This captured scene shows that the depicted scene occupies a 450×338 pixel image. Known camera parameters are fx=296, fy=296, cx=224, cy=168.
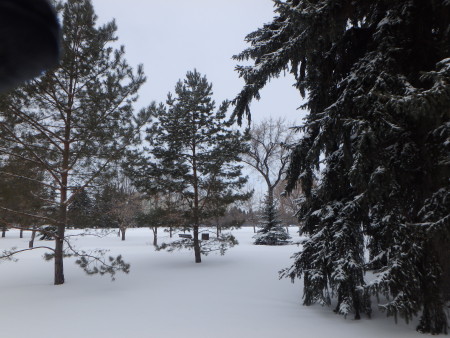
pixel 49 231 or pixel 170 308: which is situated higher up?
pixel 49 231

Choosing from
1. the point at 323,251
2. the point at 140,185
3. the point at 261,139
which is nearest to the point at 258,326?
the point at 323,251

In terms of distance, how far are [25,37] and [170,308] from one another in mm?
5903

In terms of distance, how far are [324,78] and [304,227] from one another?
10.3ft

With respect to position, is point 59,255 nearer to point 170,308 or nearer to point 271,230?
point 170,308

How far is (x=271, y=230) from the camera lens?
2186cm

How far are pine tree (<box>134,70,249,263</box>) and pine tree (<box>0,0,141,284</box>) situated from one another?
133 inches

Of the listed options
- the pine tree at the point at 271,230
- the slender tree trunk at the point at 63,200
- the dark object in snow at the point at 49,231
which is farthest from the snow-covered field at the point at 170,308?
the pine tree at the point at 271,230

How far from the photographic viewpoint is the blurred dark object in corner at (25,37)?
204cm

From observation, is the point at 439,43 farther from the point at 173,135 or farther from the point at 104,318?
the point at 173,135

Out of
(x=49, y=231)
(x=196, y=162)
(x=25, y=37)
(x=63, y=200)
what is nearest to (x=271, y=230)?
(x=196, y=162)

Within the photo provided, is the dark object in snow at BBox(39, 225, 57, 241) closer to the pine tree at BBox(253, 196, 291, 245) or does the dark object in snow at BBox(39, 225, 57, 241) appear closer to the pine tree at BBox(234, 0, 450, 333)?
the pine tree at BBox(234, 0, 450, 333)

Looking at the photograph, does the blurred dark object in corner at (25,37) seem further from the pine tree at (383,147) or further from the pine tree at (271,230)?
the pine tree at (271,230)

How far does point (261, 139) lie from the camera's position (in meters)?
28.0

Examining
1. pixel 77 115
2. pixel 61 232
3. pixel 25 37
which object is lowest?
pixel 61 232
